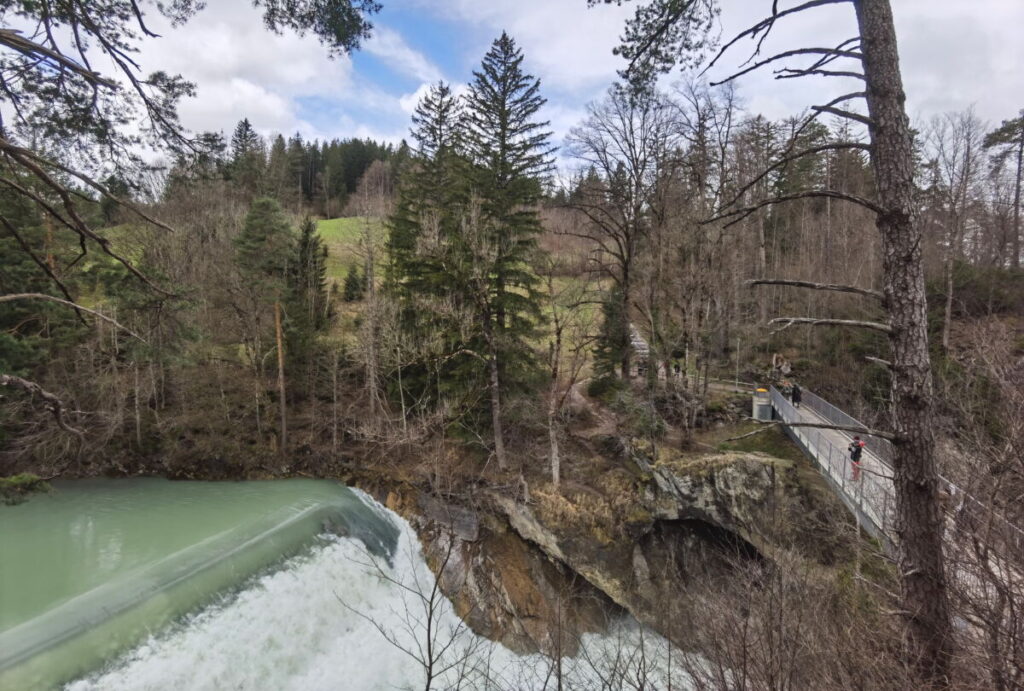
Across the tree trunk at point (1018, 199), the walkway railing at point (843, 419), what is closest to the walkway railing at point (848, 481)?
the walkway railing at point (843, 419)

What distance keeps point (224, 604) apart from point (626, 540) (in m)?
9.90

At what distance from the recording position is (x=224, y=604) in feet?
33.6

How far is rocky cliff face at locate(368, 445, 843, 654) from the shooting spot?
480 inches

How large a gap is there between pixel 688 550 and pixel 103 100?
15.0m

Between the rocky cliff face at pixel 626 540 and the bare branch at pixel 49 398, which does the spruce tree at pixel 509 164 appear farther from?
the bare branch at pixel 49 398

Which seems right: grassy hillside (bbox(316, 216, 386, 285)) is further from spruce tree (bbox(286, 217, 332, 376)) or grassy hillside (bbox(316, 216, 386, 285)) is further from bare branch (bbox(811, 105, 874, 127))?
bare branch (bbox(811, 105, 874, 127))

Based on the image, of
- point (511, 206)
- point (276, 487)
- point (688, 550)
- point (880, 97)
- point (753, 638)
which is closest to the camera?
point (880, 97)

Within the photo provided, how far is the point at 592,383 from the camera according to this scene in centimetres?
2125

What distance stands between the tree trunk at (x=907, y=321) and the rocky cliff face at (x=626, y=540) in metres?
9.14

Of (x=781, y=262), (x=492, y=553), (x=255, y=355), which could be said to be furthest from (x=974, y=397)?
(x=255, y=355)

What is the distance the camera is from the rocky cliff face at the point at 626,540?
1220cm

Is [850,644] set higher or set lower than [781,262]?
lower

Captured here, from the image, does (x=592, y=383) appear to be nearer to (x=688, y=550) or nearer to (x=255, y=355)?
(x=688, y=550)

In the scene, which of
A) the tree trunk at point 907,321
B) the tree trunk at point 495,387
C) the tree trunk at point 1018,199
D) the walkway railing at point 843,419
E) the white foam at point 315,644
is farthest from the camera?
the tree trunk at point 1018,199
